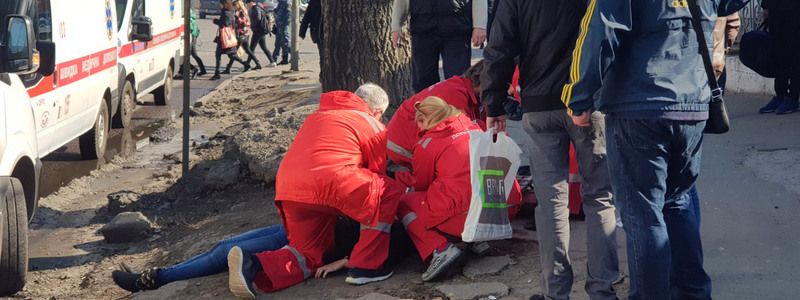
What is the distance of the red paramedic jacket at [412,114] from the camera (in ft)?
20.8

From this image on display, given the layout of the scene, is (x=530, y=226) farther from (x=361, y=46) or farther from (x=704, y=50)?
(x=361, y=46)

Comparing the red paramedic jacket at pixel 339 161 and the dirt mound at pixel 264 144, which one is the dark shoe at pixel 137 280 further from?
the dirt mound at pixel 264 144

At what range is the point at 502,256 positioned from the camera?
225 inches

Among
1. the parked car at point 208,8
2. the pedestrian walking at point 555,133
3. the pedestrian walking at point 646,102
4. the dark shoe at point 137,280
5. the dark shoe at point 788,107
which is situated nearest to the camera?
the pedestrian walking at point 646,102

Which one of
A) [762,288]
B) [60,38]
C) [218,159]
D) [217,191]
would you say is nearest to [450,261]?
[762,288]

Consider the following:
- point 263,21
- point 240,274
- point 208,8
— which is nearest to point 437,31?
point 240,274

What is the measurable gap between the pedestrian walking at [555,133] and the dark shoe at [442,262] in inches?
32.1

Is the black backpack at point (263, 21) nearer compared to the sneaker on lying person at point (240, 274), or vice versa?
the sneaker on lying person at point (240, 274)

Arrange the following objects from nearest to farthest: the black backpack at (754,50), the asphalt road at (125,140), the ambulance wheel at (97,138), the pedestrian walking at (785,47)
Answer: the black backpack at (754,50)
the pedestrian walking at (785,47)
the asphalt road at (125,140)
the ambulance wheel at (97,138)

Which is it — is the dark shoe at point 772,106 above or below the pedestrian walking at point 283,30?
above

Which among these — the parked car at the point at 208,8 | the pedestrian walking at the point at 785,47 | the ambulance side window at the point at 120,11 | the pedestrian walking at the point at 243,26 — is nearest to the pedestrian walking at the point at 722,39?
the pedestrian walking at the point at 785,47

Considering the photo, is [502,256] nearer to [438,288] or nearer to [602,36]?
[438,288]

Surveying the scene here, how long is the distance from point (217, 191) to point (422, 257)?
363 cm

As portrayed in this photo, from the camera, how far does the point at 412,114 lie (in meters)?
6.33
